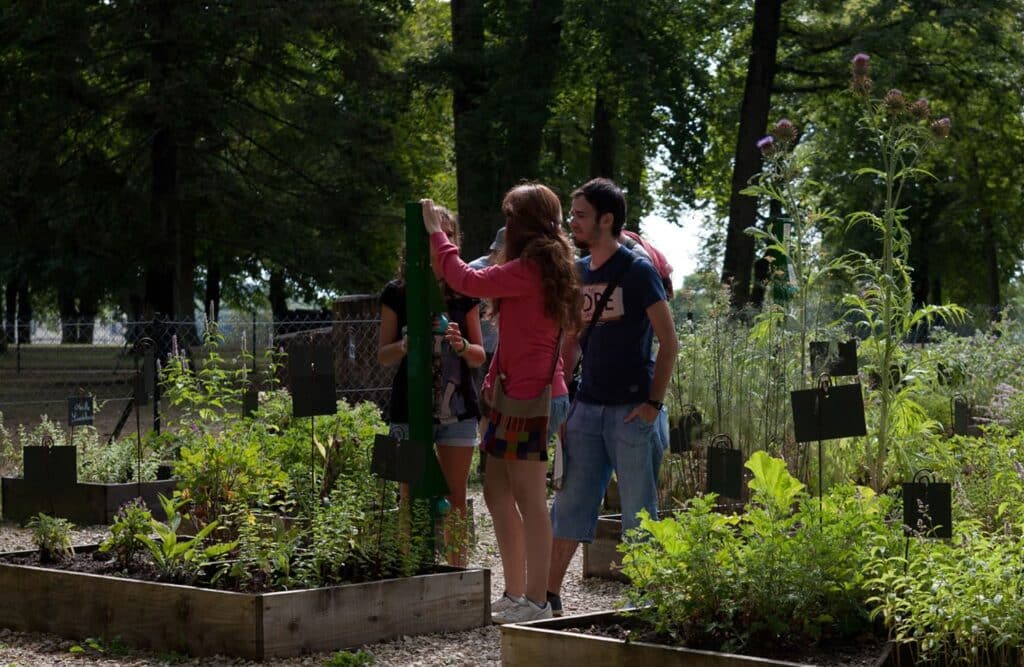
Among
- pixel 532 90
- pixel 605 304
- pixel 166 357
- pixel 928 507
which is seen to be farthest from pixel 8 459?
pixel 532 90

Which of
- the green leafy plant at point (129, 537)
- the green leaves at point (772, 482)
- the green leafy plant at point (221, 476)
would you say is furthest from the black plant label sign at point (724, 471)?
the green leafy plant at point (129, 537)

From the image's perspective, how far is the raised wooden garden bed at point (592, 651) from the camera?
4566 millimetres

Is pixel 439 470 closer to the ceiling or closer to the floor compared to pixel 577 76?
closer to the floor

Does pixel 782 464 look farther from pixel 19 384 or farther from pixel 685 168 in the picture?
pixel 19 384

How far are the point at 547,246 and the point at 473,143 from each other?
16175mm

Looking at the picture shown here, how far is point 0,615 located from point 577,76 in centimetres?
1763

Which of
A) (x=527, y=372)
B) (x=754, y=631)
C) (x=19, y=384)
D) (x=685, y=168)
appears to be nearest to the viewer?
(x=754, y=631)

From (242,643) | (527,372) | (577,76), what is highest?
(577,76)

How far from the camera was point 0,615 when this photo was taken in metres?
6.36

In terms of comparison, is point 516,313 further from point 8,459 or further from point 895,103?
point 8,459

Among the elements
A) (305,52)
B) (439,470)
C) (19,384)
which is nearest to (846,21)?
(305,52)

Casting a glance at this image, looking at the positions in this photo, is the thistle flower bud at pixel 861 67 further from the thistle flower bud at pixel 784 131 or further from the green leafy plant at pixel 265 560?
the green leafy plant at pixel 265 560

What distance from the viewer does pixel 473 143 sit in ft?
70.9

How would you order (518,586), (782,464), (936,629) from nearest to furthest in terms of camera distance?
(936,629)
(782,464)
(518,586)
